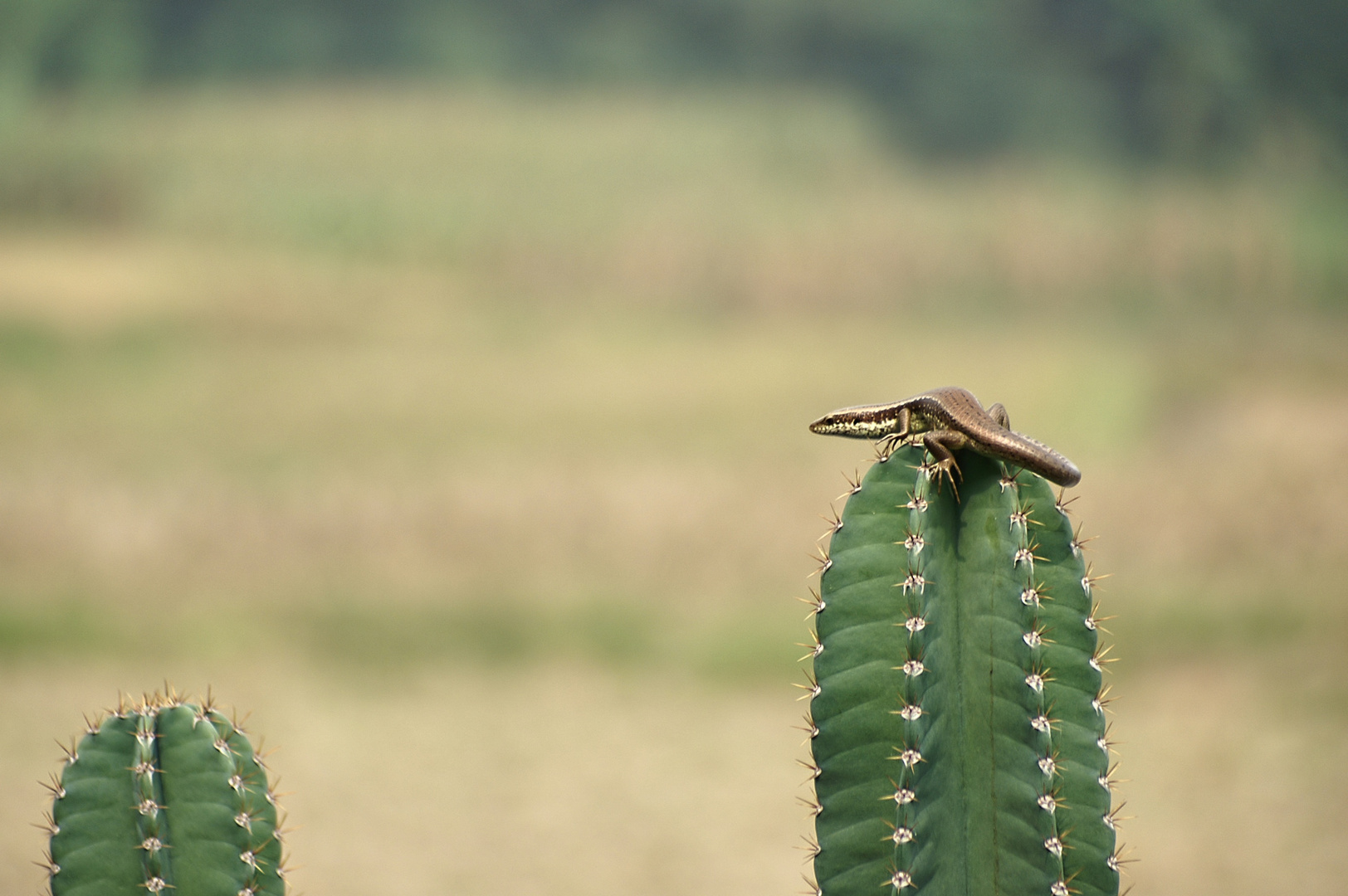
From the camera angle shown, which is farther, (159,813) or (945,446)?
(159,813)

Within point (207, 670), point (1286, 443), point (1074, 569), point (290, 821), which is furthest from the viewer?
point (1286, 443)

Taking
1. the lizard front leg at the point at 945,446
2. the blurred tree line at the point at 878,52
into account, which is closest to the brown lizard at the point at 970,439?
the lizard front leg at the point at 945,446

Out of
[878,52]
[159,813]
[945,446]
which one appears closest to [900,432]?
[945,446]

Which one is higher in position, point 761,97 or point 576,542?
point 761,97

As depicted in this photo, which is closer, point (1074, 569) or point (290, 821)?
point (1074, 569)

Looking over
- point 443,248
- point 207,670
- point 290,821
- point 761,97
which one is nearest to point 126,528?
point 207,670

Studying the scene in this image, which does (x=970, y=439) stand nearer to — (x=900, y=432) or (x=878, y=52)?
(x=900, y=432)

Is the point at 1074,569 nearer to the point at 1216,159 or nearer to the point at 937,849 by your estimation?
the point at 937,849
